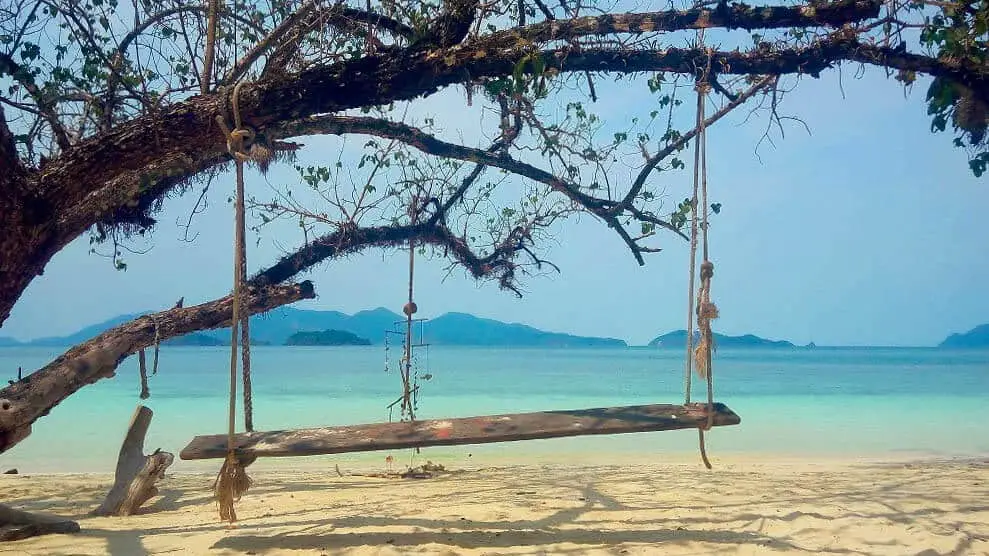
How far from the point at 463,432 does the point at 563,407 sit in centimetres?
1509

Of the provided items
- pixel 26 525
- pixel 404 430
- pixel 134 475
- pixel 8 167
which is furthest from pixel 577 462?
pixel 8 167

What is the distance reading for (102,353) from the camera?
3.70 metres

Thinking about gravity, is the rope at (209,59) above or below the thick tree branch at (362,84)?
above

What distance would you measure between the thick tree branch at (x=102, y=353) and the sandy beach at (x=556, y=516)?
546 millimetres

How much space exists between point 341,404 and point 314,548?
49.3 ft

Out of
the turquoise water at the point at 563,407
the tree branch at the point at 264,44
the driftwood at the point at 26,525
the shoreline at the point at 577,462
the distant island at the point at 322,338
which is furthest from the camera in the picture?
the distant island at the point at 322,338

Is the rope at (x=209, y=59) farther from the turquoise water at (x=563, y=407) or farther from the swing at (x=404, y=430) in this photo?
the turquoise water at (x=563, y=407)

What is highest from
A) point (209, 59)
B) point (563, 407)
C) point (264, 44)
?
point (264, 44)

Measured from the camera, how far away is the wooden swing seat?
2.57 m

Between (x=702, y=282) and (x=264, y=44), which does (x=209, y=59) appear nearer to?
(x=264, y=44)

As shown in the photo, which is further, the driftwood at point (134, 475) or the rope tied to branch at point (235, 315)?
the driftwood at point (134, 475)

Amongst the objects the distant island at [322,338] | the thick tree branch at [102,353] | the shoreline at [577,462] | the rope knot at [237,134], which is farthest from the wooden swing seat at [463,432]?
the distant island at [322,338]

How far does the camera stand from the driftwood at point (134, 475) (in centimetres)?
402

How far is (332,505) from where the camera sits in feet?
13.4
